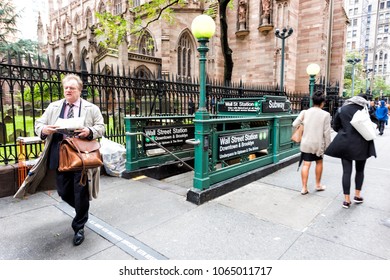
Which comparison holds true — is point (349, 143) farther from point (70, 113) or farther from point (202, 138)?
point (70, 113)

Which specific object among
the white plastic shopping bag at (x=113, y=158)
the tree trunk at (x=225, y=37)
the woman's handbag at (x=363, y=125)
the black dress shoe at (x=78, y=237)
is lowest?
the black dress shoe at (x=78, y=237)

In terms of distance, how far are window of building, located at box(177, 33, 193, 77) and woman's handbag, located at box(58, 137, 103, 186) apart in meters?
24.0

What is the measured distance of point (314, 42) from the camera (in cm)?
2131

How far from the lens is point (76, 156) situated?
9.44 ft

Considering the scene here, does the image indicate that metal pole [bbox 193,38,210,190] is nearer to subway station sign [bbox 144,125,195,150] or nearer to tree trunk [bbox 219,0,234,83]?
subway station sign [bbox 144,125,195,150]

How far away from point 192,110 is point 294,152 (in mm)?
3515

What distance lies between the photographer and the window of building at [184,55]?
26.2 meters

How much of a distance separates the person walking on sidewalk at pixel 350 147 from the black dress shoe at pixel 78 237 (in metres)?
3.91

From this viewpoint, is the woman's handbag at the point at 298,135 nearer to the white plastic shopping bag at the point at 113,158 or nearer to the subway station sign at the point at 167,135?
the subway station sign at the point at 167,135

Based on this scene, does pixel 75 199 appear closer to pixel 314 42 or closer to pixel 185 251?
pixel 185 251

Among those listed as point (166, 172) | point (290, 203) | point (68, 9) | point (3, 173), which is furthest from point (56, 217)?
point (68, 9)

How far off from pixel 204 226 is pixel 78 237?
161cm

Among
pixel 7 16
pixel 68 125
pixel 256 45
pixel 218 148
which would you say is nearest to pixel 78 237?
pixel 68 125

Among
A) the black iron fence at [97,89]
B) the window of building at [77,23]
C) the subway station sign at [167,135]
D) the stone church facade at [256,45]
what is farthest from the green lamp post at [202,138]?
the window of building at [77,23]
